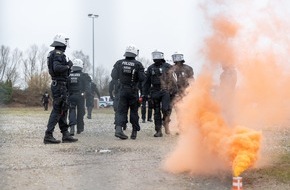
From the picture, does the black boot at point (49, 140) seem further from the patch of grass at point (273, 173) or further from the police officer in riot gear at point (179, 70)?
the patch of grass at point (273, 173)

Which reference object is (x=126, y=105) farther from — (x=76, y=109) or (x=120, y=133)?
(x=76, y=109)

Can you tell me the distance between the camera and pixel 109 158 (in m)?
7.29

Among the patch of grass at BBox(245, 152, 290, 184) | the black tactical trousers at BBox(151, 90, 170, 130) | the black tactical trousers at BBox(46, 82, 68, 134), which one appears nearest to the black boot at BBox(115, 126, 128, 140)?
the black tactical trousers at BBox(151, 90, 170, 130)

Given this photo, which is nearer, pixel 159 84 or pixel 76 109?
pixel 159 84

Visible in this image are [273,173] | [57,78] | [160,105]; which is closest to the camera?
[273,173]

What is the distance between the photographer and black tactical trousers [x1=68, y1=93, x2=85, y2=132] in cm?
1112

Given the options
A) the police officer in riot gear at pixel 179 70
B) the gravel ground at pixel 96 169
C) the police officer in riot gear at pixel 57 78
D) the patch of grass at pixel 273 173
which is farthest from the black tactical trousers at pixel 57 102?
the patch of grass at pixel 273 173

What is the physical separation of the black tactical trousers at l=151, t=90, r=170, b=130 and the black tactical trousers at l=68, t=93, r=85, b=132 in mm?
1818

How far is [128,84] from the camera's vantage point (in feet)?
33.0

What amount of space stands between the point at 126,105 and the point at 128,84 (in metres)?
0.49

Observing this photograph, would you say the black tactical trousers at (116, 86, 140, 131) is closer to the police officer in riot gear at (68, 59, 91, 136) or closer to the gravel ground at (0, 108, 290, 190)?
the gravel ground at (0, 108, 290, 190)

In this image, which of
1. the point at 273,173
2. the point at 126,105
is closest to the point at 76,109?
the point at 126,105

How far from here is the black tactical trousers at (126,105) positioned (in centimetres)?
1008

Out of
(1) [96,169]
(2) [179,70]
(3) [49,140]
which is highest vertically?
(2) [179,70]
